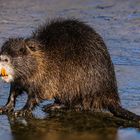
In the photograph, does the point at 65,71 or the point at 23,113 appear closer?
the point at 23,113

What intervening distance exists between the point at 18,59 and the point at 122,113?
41.6 inches

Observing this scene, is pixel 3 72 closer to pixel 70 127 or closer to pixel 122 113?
pixel 70 127

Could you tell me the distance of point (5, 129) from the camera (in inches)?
244

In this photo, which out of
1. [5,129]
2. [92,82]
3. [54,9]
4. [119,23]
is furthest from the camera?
[54,9]

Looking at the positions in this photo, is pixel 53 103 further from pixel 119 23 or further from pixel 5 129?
pixel 119 23

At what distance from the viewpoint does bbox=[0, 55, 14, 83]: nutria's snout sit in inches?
255

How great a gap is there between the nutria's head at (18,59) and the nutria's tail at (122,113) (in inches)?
32.2

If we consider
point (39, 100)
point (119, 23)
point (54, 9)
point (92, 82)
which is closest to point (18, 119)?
point (39, 100)

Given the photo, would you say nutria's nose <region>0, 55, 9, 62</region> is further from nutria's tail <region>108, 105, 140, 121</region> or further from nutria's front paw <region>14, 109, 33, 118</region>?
nutria's tail <region>108, 105, 140, 121</region>

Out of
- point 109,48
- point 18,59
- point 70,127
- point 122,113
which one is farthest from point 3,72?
point 109,48

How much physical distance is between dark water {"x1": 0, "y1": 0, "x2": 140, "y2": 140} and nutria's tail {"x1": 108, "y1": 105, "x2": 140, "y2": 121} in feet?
0.19

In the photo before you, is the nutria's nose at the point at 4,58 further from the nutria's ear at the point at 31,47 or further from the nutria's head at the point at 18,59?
the nutria's ear at the point at 31,47

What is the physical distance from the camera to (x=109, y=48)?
8.95m

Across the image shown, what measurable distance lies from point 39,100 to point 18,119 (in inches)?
13.5
